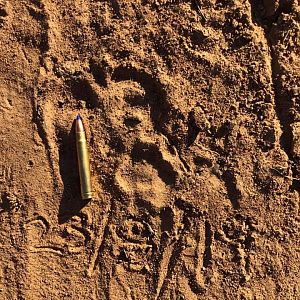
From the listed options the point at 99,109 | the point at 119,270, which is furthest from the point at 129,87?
the point at 119,270

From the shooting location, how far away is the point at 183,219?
3447mm

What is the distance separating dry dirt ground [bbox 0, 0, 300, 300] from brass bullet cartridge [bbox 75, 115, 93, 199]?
71mm

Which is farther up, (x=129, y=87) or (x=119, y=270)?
(x=129, y=87)

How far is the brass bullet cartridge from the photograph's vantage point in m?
3.41

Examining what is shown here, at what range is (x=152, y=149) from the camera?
3.43 metres

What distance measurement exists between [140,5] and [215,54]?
67 cm

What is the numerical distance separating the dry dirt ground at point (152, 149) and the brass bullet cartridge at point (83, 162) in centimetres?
7

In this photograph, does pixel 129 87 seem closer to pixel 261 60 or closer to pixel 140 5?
pixel 140 5

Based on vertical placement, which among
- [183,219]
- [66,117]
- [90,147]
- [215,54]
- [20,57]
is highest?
[20,57]

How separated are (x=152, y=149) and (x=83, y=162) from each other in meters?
0.52

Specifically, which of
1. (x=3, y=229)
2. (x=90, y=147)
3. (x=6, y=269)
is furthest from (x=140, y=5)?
(x=6, y=269)

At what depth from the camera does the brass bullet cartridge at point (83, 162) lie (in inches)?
134

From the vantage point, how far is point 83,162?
3.41m

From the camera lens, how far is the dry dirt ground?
339 centimetres
